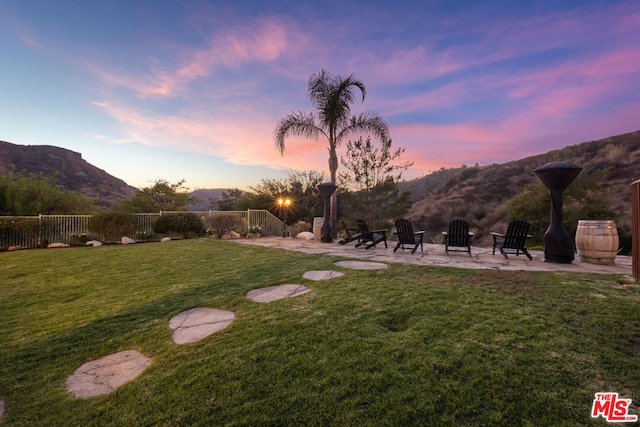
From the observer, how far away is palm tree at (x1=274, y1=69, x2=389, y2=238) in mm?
9711

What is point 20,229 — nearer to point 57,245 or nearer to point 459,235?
point 57,245

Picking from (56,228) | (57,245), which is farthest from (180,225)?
(56,228)

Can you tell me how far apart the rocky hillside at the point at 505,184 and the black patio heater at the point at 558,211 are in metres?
4.92

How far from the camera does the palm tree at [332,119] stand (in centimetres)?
971

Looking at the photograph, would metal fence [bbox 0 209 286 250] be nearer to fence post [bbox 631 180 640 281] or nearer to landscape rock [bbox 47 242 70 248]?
landscape rock [bbox 47 242 70 248]

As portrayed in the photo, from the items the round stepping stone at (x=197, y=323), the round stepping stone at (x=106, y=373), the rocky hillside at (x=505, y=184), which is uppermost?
the rocky hillside at (x=505, y=184)

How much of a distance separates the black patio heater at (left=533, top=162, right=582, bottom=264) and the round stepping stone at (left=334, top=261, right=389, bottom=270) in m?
3.51

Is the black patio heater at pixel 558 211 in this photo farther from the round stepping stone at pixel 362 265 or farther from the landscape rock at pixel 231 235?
the landscape rock at pixel 231 235

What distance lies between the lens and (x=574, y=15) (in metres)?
6.32

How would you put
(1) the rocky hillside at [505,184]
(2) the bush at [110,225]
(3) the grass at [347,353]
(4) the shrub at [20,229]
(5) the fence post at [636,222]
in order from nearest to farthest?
1. (3) the grass at [347,353]
2. (5) the fence post at [636,222]
3. (4) the shrub at [20,229]
4. (2) the bush at [110,225]
5. (1) the rocky hillside at [505,184]

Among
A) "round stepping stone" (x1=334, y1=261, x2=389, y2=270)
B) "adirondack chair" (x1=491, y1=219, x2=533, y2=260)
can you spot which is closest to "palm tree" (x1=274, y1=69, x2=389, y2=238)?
"round stepping stone" (x1=334, y1=261, x2=389, y2=270)

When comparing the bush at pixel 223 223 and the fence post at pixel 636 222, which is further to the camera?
the bush at pixel 223 223

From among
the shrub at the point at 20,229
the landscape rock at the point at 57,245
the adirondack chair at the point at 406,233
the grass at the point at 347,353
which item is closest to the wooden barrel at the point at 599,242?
the grass at the point at 347,353

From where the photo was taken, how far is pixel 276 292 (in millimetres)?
3264
